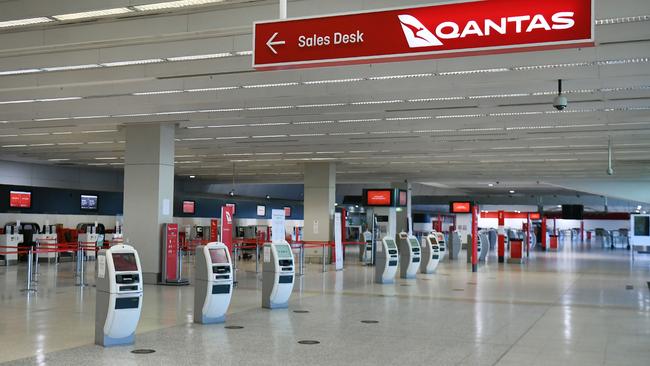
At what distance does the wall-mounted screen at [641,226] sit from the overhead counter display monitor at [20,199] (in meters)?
28.0

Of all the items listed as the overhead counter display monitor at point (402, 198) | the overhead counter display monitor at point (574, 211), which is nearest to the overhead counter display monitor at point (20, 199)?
the overhead counter display monitor at point (402, 198)

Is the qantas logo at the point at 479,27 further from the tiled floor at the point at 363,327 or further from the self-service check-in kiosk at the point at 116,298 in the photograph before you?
the self-service check-in kiosk at the point at 116,298

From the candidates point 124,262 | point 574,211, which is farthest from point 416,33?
point 574,211

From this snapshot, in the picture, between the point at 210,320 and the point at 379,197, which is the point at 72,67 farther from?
the point at 379,197

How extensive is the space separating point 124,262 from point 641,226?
32134mm

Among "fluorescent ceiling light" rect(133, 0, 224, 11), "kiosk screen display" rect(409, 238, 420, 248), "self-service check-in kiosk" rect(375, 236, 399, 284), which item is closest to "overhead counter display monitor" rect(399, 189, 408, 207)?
"kiosk screen display" rect(409, 238, 420, 248)

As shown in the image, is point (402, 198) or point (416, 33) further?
point (402, 198)

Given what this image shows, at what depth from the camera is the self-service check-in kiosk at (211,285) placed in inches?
368

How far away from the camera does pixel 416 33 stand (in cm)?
461

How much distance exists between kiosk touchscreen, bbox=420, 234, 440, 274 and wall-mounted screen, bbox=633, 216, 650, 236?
1806 cm

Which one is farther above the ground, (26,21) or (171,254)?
(26,21)

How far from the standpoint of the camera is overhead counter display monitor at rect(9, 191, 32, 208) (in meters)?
25.5

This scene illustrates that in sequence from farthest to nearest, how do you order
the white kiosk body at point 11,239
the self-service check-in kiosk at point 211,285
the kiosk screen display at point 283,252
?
the white kiosk body at point 11,239 < the kiosk screen display at point 283,252 < the self-service check-in kiosk at point 211,285

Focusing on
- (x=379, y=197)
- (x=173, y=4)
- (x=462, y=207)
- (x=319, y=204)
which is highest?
(x=173, y=4)
